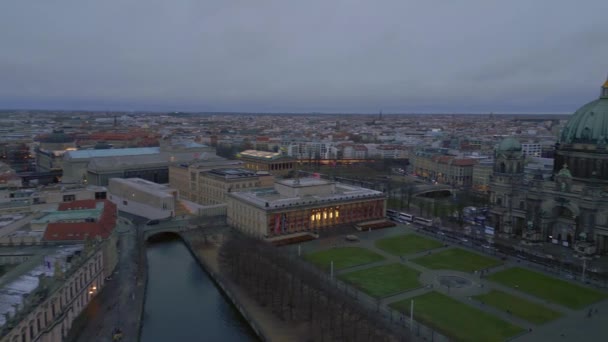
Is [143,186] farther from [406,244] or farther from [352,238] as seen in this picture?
[406,244]

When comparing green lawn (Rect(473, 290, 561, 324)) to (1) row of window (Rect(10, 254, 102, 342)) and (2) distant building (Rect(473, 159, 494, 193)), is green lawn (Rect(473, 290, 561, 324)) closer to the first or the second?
(1) row of window (Rect(10, 254, 102, 342))

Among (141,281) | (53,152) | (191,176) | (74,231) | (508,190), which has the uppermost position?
(508,190)

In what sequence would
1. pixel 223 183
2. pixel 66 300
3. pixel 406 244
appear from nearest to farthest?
1. pixel 66 300
2. pixel 406 244
3. pixel 223 183

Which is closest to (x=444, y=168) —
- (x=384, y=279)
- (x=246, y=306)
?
(x=384, y=279)

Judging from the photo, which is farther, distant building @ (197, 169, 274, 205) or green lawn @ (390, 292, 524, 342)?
distant building @ (197, 169, 274, 205)

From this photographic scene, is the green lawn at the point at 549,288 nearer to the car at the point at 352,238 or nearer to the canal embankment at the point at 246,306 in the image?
the car at the point at 352,238

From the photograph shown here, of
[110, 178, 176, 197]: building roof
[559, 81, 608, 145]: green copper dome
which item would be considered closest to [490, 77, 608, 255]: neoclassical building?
[559, 81, 608, 145]: green copper dome

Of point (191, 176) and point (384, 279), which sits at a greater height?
point (191, 176)
